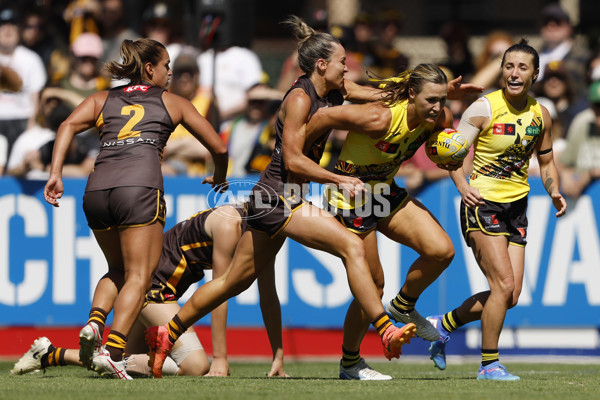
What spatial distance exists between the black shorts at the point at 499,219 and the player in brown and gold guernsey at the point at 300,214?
105 centimetres

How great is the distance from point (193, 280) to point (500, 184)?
2.44 m

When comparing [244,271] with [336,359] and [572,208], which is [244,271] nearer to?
[336,359]

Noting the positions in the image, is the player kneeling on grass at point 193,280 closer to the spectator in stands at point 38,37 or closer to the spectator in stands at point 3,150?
the spectator in stands at point 3,150

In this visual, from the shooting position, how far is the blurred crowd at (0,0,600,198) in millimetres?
10500

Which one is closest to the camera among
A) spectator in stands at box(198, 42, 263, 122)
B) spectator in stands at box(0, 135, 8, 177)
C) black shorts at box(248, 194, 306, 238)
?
black shorts at box(248, 194, 306, 238)

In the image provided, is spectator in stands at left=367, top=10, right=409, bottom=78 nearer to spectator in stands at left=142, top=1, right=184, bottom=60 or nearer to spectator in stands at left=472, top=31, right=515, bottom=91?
spectator in stands at left=472, top=31, right=515, bottom=91

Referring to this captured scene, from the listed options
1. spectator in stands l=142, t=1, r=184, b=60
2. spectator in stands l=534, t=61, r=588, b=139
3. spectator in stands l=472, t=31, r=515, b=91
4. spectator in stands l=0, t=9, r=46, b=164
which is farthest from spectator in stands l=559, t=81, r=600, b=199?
spectator in stands l=0, t=9, r=46, b=164

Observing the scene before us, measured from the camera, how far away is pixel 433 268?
22.4 ft

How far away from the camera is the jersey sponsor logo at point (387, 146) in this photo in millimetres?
6605

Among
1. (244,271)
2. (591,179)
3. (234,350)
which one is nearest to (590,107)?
(591,179)

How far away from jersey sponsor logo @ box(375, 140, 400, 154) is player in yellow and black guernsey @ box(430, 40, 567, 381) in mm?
577

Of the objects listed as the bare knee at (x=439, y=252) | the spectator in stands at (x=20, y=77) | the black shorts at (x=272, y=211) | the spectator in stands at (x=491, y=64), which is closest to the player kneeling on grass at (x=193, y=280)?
the black shorts at (x=272, y=211)

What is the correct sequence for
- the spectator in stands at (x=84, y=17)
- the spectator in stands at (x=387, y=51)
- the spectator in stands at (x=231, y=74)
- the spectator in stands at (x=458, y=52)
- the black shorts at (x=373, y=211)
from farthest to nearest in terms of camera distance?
1. the spectator in stands at (x=84, y=17)
2. the spectator in stands at (x=458, y=52)
3. the spectator in stands at (x=387, y=51)
4. the spectator in stands at (x=231, y=74)
5. the black shorts at (x=373, y=211)

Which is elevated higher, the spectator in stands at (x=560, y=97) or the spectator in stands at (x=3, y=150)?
the spectator in stands at (x=560, y=97)
